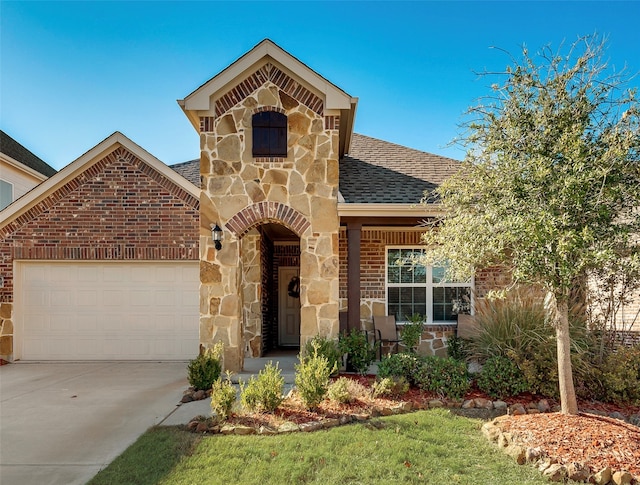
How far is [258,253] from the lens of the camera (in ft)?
35.3

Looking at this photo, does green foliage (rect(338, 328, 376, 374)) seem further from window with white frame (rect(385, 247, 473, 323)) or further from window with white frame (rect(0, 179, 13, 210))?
window with white frame (rect(0, 179, 13, 210))

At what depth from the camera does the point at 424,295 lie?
10500 mm

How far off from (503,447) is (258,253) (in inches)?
278

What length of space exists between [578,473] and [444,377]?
241 cm

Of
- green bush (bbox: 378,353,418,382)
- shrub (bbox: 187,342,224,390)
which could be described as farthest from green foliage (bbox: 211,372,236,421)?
green bush (bbox: 378,353,418,382)

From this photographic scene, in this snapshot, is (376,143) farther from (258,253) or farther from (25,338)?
(25,338)

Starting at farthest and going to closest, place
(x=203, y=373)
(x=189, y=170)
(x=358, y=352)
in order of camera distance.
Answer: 1. (x=189, y=170)
2. (x=358, y=352)
3. (x=203, y=373)

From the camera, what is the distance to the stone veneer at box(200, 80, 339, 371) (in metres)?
8.50

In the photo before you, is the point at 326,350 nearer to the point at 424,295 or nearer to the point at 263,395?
the point at 263,395

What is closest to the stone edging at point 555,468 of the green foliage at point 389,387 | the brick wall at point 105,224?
the green foliage at point 389,387

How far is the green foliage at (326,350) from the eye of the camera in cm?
735

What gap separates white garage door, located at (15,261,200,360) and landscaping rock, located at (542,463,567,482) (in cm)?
792

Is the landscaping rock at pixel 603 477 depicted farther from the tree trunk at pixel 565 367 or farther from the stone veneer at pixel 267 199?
the stone veneer at pixel 267 199

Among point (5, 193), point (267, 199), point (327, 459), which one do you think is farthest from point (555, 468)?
point (5, 193)
